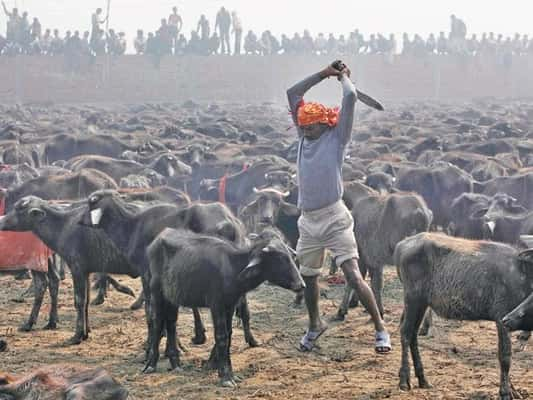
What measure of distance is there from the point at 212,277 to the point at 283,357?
4.41ft

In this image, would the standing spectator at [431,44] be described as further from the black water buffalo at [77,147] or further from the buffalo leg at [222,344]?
the buffalo leg at [222,344]

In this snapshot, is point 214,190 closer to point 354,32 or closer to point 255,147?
point 255,147

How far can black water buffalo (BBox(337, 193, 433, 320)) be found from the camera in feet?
33.2

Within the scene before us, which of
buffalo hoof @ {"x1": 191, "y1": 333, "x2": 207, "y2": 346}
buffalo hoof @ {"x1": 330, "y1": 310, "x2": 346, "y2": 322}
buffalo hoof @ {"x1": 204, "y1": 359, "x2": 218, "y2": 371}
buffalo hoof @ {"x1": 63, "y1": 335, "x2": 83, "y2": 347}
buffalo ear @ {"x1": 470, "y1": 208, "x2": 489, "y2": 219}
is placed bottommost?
buffalo hoof @ {"x1": 330, "y1": 310, "x2": 346, "y2": 322}

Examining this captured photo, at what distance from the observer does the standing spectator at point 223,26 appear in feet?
229

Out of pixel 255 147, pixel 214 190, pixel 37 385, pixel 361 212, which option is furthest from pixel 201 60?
pixel 37 385

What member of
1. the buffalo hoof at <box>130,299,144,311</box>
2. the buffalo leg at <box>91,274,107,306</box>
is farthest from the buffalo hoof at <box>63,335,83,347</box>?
the buffalo leg at <box>91,274,107,306</box>

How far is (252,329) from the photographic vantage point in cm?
956

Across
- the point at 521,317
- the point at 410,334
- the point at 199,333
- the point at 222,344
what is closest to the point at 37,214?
the point at 199,333

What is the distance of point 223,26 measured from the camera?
7138 cm

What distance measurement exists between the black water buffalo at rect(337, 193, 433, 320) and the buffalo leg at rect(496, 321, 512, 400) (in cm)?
309

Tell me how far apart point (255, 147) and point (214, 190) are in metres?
7.66

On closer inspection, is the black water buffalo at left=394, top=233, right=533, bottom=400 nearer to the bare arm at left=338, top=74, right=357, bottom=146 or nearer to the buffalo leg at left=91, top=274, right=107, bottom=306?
the bare arm at left=338, top=74, right=357, bottom=146

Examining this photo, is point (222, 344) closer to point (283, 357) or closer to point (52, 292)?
point (283, 357)
